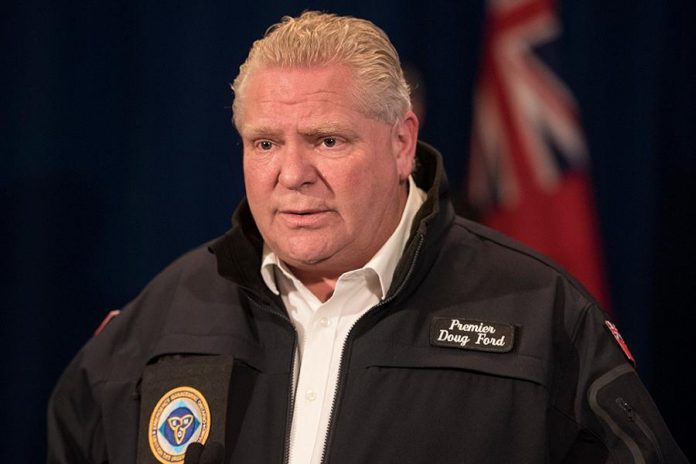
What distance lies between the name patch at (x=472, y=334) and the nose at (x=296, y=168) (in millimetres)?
324

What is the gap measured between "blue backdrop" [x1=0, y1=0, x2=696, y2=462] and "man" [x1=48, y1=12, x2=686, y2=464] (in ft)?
2.73

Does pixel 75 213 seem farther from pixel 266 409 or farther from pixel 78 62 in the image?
pixel 266 409

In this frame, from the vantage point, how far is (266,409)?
1801 mm

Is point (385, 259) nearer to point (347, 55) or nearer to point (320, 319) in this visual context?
point (320, 319)

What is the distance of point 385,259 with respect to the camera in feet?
6.18

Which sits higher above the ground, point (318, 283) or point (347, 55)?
point (347, 55)

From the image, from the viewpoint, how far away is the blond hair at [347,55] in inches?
71.0

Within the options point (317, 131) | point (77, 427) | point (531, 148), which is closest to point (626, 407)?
point (317, 131)

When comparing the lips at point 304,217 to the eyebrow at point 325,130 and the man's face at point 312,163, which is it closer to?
the man's face at point 312,163

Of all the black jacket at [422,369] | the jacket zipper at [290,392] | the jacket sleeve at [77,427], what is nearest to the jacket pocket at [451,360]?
the black jacket at [422,369]

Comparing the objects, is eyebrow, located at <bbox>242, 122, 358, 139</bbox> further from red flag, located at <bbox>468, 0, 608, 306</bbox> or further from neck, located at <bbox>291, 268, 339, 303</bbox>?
red flag, located at <bbox>468, 0, 608, 306</bbox>

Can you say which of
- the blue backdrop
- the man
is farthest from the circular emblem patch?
the blue backdrop

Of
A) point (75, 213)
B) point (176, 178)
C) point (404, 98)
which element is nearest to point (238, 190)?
point (176, 178)

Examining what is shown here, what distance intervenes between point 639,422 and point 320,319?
21.7 inches
